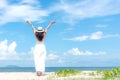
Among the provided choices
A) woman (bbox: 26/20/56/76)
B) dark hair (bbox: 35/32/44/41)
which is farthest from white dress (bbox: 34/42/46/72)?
dark hair (bbox: 35/32/44/41)

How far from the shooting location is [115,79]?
16.0 metres

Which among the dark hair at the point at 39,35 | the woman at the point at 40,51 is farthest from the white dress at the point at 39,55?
the dark hair at the point at 39,35

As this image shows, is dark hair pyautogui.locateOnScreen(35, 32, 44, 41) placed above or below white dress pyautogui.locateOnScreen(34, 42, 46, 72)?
above

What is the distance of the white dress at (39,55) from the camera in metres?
18.7

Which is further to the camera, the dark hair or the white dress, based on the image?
the dark hair

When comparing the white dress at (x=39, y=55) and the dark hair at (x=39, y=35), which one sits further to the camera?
the dark hair at (x=39, y=35)

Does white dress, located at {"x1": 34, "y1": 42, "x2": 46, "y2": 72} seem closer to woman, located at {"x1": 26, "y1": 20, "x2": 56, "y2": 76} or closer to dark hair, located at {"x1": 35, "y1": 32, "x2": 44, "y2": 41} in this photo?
woman, located at {"x1": 26, "y1": 20, "x2": 56, "y2": 76}

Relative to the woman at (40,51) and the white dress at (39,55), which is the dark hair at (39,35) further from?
the white dress at (39,55)

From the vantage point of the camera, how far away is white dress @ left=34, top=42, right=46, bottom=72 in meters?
18.7

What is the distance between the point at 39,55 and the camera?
61.5 feet

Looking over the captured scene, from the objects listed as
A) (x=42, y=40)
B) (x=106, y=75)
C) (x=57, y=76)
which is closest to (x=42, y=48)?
(x=42, y=40)

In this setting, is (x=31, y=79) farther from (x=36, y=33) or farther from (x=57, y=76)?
(x=36, y=33)

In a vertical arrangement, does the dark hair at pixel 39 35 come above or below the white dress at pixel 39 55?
above

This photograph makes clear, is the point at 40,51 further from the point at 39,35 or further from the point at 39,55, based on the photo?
the point at 39,35
